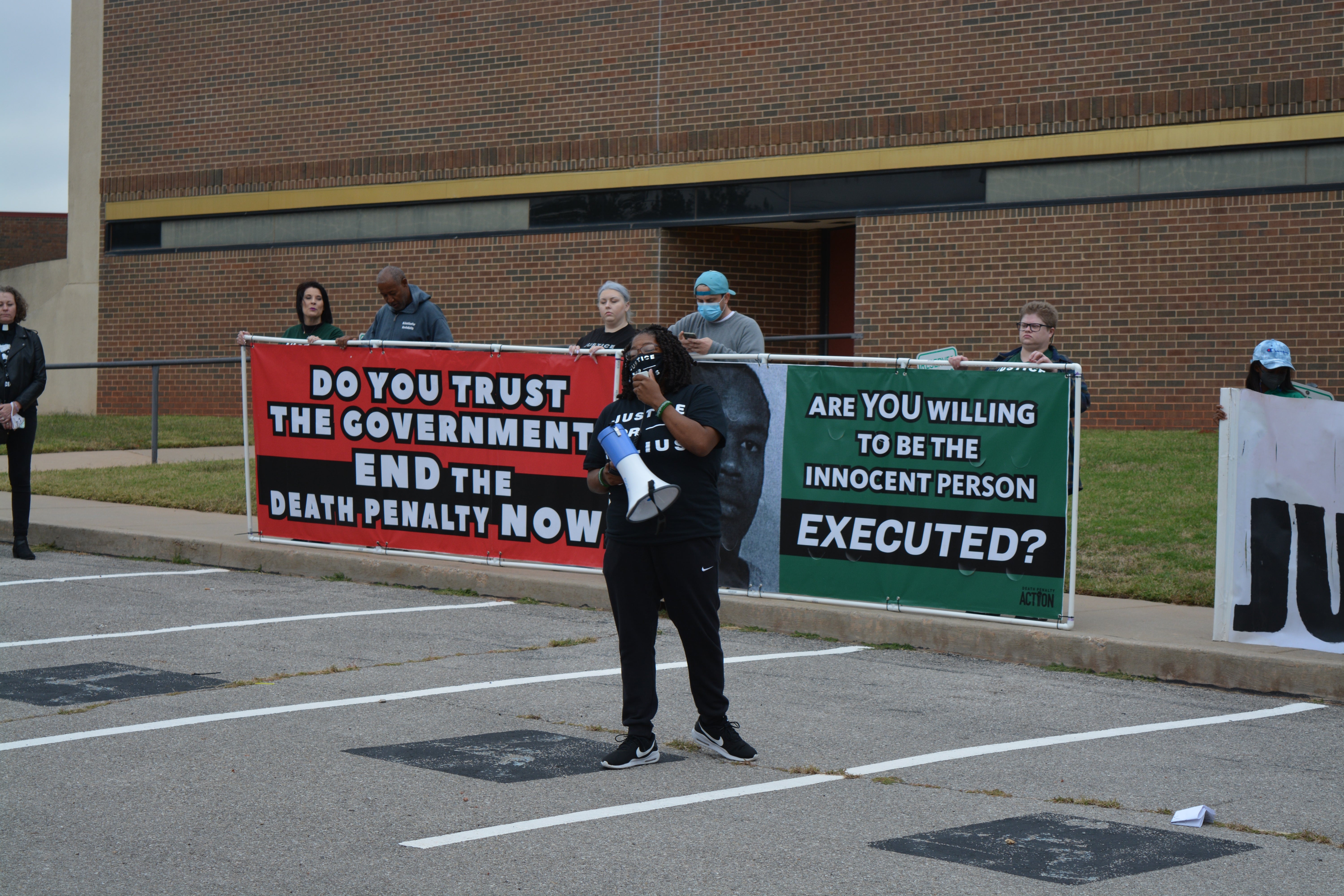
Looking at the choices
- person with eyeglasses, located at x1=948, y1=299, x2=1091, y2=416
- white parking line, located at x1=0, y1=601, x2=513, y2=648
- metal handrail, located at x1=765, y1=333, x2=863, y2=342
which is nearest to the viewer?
white parking line, located at x1=0, y1=601, x2=513, y2=648

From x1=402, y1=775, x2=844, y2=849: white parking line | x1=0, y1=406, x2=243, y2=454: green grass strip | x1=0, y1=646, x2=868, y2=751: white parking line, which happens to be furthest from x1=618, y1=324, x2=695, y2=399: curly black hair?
x1=0, y1=406, x2=243, y2=454: green grass strip

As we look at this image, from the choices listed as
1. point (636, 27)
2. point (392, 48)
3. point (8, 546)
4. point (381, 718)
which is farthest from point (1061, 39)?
point (381, 718)

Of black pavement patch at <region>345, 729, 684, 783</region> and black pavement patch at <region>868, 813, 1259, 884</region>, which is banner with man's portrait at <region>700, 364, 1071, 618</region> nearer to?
black pavement patch at <region>345, 729, 684, 783</region>

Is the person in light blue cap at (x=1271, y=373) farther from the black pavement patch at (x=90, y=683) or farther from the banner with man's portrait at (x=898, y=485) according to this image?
the black pavement patch at (x=90, y=683)

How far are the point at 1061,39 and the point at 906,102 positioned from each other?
191 cm

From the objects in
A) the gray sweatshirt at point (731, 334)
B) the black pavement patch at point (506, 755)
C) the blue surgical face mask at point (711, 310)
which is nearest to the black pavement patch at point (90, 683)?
the black pavement patch at point (506, 755)

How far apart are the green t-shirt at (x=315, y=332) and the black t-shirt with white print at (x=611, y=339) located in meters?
2.14

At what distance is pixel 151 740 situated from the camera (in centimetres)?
627

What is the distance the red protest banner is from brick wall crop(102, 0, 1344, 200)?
8.83 m

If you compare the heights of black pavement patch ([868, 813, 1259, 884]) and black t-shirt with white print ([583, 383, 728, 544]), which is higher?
black t-shirt with white print ([583, 383, 728, 544])

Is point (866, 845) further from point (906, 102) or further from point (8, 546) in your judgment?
point (906, 102)

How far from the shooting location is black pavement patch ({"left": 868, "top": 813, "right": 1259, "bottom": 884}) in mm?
4793

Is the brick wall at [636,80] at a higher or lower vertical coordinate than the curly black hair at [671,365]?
higher

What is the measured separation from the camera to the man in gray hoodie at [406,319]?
11.3 metres
